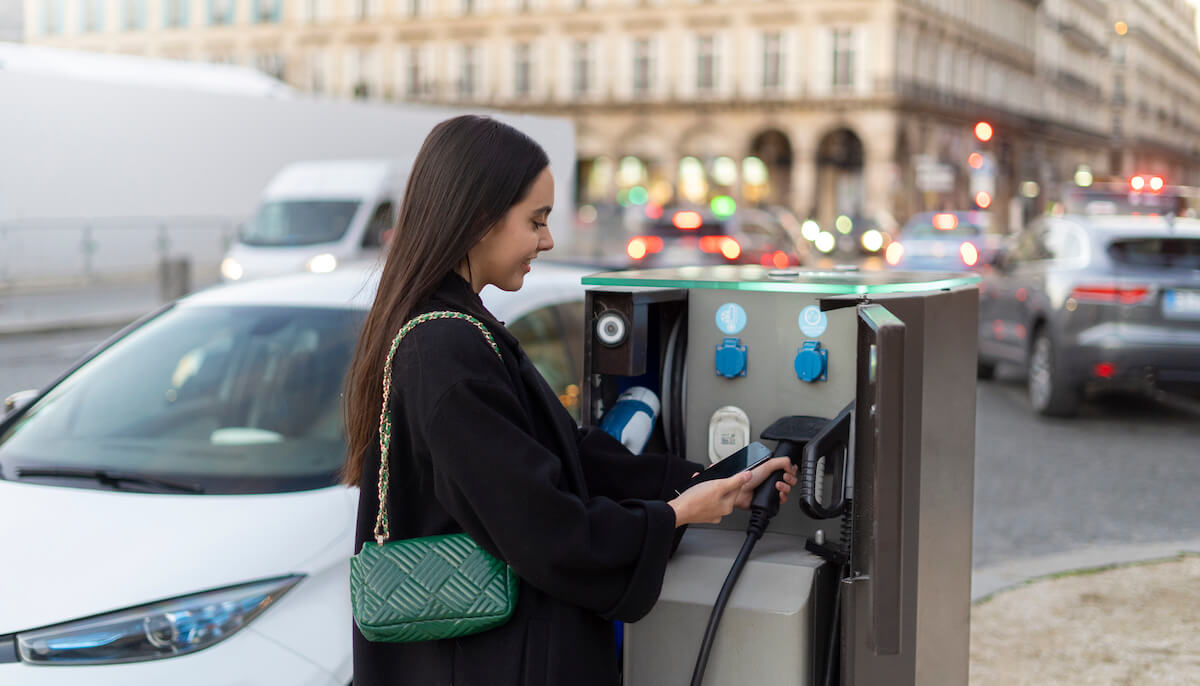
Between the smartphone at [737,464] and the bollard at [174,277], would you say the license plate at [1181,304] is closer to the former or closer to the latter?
the smartphone at [737,464]

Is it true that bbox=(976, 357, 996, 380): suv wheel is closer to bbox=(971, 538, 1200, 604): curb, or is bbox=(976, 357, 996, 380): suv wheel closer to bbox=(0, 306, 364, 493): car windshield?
bbox=(971, 538, 1200, 604): curb

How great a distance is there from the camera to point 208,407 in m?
4.41

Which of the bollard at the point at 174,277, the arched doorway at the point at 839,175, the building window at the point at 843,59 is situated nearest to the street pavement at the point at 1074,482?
the bollard at the point at 174,277

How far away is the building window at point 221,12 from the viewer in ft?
216

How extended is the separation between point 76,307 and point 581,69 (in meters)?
41.9

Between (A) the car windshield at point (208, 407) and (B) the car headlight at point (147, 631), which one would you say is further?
(A) the car windshield at point (208, 407)

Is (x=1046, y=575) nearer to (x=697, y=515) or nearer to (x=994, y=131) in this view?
(x=697, y=515)

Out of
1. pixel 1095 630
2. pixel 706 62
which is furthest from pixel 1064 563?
pixel 706 62

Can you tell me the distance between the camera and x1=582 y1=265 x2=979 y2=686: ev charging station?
232 centimetres

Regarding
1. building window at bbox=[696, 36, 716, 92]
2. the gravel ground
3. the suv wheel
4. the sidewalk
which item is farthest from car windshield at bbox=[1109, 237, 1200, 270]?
building window at bbox=[696, 36, 716, 92]

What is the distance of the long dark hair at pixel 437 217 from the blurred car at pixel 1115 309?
8.79 m

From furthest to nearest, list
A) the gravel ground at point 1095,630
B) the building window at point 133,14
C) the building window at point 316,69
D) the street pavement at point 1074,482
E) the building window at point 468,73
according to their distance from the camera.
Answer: the building window at point 133,14 → the building window at point 316,69 → the building window at point 468,73 → the street pavement at point 1074,482 → the gravel ground at point 1095,630

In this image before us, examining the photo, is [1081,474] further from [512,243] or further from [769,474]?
[512,243]

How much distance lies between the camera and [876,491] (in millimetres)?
2186
